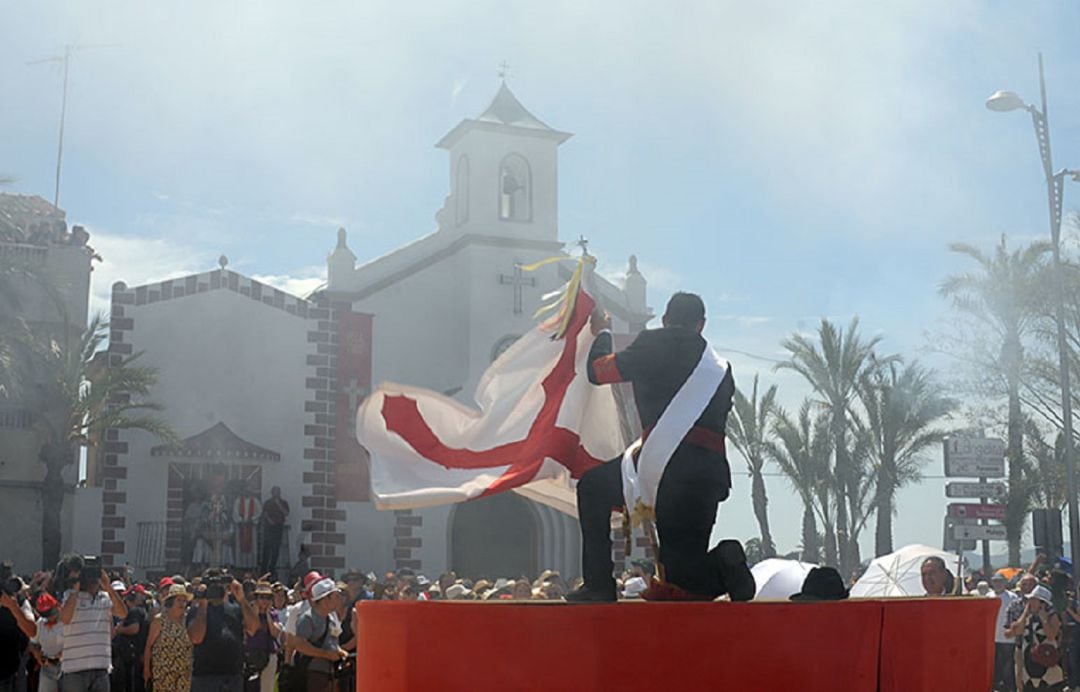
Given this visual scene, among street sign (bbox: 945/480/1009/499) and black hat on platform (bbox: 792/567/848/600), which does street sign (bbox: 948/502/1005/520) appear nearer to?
street sign (bbox: 945/480/1009/499)

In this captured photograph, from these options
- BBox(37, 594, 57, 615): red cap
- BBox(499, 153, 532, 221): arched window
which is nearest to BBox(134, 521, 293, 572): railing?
BBox(499, 153, 532, 221): arched window

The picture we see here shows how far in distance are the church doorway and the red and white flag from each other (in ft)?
70.8

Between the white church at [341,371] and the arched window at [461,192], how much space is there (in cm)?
5

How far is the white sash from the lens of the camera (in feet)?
19.9

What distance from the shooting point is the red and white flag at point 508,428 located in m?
7.38

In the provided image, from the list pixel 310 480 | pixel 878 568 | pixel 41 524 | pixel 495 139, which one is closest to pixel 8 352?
pixel 41 524

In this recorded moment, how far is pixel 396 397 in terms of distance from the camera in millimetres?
7812

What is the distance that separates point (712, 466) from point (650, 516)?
363mm

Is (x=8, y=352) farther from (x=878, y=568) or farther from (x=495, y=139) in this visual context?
(x=878, y=568)

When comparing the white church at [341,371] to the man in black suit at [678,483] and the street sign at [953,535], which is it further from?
the man in black suit at [678,483]

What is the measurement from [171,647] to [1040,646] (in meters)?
7.72

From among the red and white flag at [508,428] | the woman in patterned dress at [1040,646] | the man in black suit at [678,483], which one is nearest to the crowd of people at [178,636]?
the red and white flag at [508,428]

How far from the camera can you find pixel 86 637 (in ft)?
36.3

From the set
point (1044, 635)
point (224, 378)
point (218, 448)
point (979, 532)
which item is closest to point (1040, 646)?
point (1044, 635)
